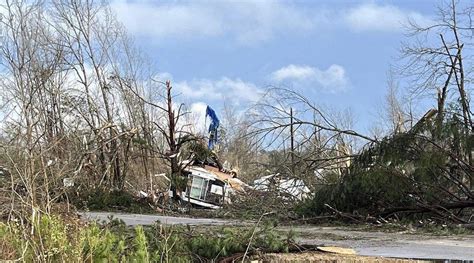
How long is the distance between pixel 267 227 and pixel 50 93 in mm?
10350

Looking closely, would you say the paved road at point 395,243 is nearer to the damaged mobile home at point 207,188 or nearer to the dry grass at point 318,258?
the dry grass at point 318,258

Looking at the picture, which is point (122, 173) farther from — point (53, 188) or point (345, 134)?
point (53, 188)

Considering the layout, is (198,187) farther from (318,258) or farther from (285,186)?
(318,258)

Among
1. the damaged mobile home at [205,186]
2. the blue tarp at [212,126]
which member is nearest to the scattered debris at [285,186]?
the damaged mobile home at [205,186]

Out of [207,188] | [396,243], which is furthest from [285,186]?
[396,243]

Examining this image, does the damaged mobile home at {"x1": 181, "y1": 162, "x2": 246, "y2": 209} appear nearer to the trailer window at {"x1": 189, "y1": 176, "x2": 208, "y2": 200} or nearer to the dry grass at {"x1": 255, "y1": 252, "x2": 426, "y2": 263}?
the trailer window at {"x1": 189, "y1": 176, "x2": 208, "y2": 200}

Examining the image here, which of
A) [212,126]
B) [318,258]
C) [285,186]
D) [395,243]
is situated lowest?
[318,258]

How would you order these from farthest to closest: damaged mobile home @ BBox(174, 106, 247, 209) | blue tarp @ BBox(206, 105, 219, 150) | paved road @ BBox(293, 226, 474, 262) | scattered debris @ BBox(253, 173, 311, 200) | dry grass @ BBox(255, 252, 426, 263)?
blue tarp @ BBox(206, 105, 219, 150), damaged mobile home @ BBox(174, 106, 247, 209), scattered debris @ BBox(253, 173, 311, 200), paved road @ BBox(293, 226, 474, 262), dry grass @ BBox(255, 252, 426, 263)

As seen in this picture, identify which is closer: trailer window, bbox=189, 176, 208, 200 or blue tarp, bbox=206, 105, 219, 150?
trailer window, bbox=189, 176, 208, 200

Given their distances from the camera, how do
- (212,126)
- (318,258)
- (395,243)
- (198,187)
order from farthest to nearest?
1. (212,126)
2. (198,187)
3. (395,243)
4. (318,258)

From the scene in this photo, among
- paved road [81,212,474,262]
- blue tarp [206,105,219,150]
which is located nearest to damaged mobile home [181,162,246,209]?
blue tarp [206,105,219,150]

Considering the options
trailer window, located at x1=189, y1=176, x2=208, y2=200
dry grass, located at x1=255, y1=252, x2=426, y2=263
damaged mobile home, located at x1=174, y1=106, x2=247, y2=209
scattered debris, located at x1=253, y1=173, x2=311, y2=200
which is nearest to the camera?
dry grass, located at x1=255, y1=252, x2=426, y2=263

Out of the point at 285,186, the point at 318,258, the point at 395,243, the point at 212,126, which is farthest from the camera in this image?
the point at 212,126

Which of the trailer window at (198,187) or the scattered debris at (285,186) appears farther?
the trailer window at (198,187)
